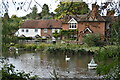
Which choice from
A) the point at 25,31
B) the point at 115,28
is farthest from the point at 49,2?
the point at 25,31

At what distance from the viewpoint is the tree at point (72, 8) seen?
1.48 meters

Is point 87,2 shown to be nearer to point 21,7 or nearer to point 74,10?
point 74,10

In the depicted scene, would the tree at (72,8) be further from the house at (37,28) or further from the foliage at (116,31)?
the house at (37,28)

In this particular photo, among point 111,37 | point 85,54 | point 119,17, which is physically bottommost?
point 85,54

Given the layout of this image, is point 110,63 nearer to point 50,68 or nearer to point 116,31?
point 116,31

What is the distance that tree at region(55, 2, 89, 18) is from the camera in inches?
58.1

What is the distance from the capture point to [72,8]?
1.53m

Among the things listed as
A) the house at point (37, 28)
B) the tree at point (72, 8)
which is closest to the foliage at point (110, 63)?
the tree at point (72, 8)

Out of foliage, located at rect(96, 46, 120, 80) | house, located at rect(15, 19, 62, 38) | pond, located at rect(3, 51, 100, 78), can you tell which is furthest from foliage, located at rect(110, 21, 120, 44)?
house, located at rect(15, 19, 62, 38)

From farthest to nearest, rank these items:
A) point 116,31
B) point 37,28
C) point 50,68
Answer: point 37,28 < point 50,68 < point 116,31

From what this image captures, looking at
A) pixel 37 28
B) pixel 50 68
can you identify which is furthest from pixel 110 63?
pixel 37 28

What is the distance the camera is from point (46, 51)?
775cm

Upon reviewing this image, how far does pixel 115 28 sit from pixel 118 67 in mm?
262

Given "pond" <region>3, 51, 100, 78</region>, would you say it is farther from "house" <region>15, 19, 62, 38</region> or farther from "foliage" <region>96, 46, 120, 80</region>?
"house" <region>15, 19, 62, 38</region>
